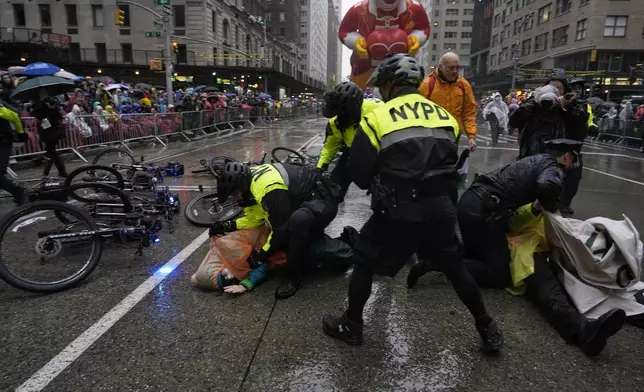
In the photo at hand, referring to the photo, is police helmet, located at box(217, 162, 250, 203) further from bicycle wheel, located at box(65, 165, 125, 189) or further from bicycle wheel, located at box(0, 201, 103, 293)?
bicycle wheel, located at box(65, 165, 125, 189)

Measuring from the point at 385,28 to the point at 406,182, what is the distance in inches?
231

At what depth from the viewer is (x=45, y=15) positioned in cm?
4497

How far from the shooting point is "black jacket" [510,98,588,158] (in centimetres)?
488

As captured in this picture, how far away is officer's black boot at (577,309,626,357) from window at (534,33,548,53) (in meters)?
58.7

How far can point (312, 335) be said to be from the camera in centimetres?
303

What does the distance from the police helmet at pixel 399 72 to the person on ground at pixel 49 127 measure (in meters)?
7.59

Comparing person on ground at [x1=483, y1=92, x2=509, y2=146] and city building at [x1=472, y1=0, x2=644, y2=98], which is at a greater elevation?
city building at [x1=472, y1=0, x2=644, y2=98]

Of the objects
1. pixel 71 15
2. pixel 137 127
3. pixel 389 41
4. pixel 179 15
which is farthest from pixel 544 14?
pixel 389 41

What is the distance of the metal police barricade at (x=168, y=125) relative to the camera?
15649 mm

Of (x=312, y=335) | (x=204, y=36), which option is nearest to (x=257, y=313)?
(x=312, y=335)

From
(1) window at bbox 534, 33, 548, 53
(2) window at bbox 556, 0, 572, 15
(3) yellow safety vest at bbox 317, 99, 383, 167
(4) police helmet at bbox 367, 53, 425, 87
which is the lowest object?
(3) yellow safety vest at bbox 317, 99, 383, 167

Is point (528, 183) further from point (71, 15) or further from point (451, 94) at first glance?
point (71, 15)

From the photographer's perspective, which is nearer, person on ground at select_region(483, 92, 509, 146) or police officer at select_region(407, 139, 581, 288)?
police officer at select_region(407, 139, 581, 288)

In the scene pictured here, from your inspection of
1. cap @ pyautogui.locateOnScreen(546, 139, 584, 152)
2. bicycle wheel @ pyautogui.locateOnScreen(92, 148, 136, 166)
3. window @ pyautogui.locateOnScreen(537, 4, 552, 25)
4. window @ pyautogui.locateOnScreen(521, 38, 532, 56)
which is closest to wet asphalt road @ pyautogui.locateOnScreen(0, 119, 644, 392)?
cap @ pyautogui.locateOnScreen(546, 139, 584, 152)
